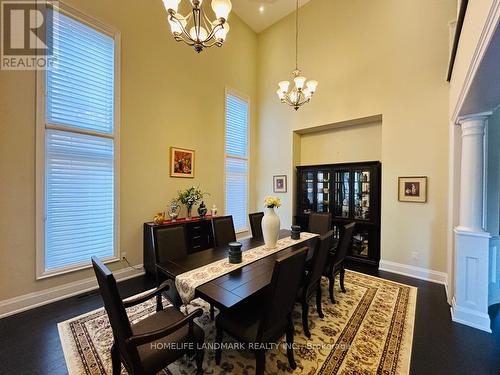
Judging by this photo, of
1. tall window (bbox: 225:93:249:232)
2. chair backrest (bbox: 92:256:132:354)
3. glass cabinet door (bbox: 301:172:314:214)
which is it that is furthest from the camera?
tall window (bbox: 225:93:249:232)

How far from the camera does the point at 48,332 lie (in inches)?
87.1

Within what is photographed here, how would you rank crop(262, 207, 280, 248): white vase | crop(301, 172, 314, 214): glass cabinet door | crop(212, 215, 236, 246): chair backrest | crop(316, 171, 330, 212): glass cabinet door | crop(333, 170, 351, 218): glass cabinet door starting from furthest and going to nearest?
crop(301, 172, 314, 214): glass cabinet door, crop(316, 171, 330, 212): glass cabinet door, crop(333, 170, 351, 218): glass cabinet door, crop(212, 215, 236, 246): chair backrest, crop(262, 207, 280, 248): white vase

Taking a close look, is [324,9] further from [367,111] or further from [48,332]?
[48,332]

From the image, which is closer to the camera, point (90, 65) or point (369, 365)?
point (369, 365)

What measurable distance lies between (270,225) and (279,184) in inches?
114

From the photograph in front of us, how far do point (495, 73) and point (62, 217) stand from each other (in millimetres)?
4528

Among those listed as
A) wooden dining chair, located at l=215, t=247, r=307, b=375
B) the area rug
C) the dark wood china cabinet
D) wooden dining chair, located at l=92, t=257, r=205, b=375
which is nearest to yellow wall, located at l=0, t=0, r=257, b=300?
the area rug

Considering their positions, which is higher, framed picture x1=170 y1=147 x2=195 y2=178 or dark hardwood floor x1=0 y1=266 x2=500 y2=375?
framed picture x1=170 y1=147 x2=195 y2=178

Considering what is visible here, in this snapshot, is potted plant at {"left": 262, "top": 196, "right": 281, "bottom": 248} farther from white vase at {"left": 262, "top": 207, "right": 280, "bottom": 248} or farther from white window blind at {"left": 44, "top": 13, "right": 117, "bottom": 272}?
white window blind at {"left": 44, "top": 13, "right": 117, "bottom": 272}

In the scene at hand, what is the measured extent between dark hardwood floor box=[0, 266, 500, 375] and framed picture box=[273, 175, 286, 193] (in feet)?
10.5

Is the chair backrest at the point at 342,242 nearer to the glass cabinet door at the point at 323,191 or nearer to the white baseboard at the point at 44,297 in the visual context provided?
the glass cabinet door at the point at 323,191

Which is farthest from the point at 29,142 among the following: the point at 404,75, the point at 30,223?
the point at 404,75

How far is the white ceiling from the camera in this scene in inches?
196

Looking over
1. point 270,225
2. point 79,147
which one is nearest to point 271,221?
point 270,225
